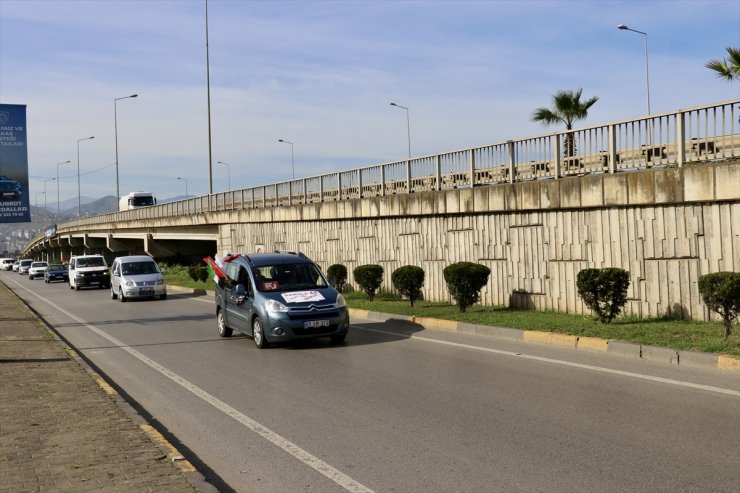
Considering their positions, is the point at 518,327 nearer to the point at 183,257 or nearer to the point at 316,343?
the point at 316,343

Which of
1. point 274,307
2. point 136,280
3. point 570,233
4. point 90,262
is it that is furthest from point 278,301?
point 90,262

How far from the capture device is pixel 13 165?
102ft

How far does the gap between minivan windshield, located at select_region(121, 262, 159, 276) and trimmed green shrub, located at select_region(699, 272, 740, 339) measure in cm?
2359

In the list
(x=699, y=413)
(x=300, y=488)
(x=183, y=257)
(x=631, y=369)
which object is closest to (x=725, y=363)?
(x=631, y=369)

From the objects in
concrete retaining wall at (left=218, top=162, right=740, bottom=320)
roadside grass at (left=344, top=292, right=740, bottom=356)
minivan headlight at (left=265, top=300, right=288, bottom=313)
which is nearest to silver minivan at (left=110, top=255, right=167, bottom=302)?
concrete retaining wall at (left=218, top=162, right=740, bottom=320)

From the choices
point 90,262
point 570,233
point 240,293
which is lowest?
point 240,293

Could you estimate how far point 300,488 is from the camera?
585 cm

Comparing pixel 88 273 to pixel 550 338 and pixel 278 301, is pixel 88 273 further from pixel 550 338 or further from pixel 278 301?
pixel 550 338

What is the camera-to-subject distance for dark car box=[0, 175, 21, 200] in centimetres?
3152

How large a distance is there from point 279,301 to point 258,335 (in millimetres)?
819

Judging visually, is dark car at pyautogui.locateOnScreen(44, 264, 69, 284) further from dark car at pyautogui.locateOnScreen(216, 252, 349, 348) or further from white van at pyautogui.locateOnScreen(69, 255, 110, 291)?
dark car at pyautogui.locateOnScreen(216, 252, 349, 348)

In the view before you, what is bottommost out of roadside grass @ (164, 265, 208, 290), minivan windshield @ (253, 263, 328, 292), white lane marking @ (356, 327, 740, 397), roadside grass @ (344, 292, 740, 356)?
white lane marking @ (356, 327, 740, 397)

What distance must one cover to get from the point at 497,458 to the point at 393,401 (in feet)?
8.88

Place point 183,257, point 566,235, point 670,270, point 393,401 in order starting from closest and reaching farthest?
point 393,401 < point 670,270 < point 566,235 < point 183,257
